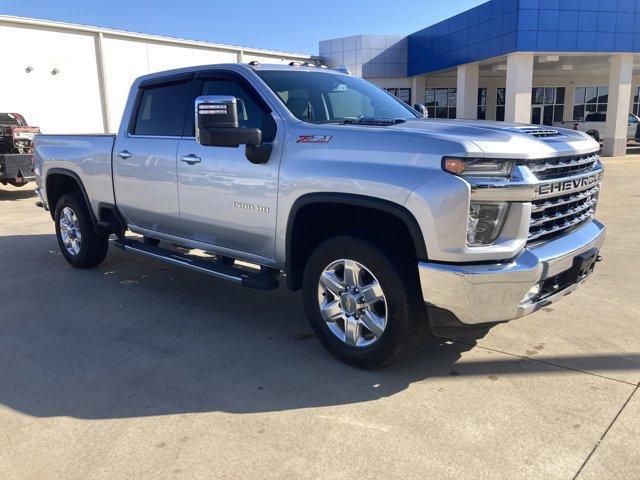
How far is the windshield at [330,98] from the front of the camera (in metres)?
4.26

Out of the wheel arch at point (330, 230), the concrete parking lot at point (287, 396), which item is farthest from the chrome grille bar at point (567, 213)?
the concrete parking lot at point (287, 396)

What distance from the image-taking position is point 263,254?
14.0 ft

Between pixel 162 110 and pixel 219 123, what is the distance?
1.79m

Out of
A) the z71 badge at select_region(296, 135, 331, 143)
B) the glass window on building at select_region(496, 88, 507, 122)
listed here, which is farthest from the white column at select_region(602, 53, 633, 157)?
the z71 badge at select_region(296, 135, 331, 143)

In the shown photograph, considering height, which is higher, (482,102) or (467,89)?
(467,89)

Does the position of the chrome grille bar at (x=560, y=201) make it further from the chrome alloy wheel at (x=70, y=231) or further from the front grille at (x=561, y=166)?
the chrome alloy wheel at (x=70, y=231)

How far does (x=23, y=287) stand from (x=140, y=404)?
324 centimetres

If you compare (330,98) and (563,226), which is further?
(330,98)

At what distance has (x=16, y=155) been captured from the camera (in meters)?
12.5

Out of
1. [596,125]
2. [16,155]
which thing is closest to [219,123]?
[16,155]

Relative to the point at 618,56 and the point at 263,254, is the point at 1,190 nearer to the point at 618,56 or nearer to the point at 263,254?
the point at 263,254

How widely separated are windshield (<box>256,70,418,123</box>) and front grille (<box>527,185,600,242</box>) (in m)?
1.38

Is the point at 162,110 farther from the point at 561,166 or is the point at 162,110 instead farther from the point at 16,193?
the point at 16,193

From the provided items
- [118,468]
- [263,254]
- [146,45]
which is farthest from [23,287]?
[146,45]
